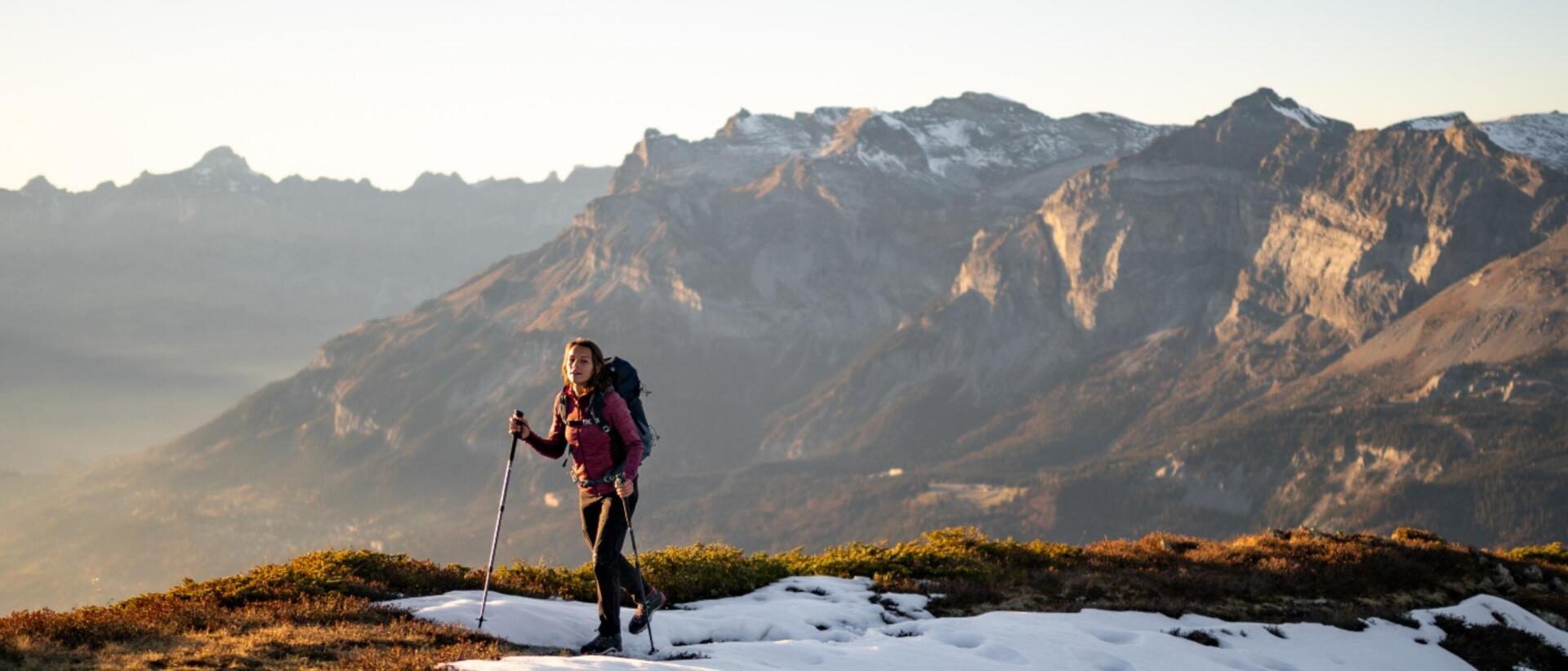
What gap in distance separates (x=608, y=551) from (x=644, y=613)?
3.71 feet

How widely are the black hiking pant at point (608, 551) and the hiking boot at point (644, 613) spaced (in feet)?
0.62

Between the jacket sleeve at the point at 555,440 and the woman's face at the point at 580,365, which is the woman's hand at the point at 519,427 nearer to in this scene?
the jacket sleeve at the point at 555,440

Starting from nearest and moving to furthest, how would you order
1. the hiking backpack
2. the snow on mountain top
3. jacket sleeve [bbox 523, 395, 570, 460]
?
the snow on mountain top → the hiking backpack → jacket sleeve [bbox 523, 395, 570, 460]

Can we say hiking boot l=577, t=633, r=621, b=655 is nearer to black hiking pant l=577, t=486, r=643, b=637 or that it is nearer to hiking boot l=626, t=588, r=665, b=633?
black hiking pant l=577, t=486, r=643, b=637

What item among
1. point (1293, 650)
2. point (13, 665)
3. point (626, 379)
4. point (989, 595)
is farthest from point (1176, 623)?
point (13, 665)

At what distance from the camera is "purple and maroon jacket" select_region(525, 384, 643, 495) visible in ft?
62.0

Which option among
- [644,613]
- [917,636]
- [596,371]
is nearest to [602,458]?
[596,371]

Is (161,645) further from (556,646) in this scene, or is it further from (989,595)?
(989,595)

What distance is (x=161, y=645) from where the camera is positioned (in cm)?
1727

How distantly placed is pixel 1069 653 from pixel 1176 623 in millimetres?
3974

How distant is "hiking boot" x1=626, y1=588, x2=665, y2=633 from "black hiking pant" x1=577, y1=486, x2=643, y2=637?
190mm

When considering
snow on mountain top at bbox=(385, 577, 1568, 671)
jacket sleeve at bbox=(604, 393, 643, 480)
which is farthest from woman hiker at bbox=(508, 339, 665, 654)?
snow on mountain top at bbox=(385, 577, 1568, 671)

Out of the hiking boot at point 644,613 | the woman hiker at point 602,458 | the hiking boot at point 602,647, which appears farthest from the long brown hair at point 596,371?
the hiking boot at point 602,647

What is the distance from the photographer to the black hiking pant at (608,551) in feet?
62.1
